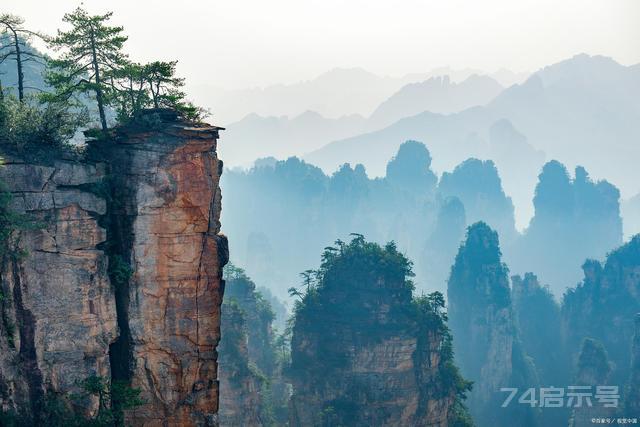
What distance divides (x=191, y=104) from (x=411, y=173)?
363 ft

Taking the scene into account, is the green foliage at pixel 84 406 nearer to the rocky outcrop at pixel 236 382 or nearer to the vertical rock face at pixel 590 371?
the rocky outcrop at pixel 236 382

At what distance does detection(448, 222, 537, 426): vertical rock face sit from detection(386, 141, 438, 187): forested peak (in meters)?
59.7

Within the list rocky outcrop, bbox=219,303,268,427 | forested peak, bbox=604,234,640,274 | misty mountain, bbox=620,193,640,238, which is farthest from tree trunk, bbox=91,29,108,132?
misty mountain, bbox=620,193,640,238

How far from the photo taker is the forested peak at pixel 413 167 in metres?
129

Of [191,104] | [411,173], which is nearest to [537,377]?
[191,104]

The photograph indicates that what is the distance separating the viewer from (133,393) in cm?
1941

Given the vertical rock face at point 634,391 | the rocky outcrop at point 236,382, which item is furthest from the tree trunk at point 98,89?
the vertical rock face at point 634,391

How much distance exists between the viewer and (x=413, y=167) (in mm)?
130625

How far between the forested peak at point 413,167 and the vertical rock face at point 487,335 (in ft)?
196

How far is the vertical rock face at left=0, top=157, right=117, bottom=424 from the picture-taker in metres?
17.7

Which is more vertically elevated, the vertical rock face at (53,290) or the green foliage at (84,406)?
the vertical rock face at (53,290)

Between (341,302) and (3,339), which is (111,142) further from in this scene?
(341,302)

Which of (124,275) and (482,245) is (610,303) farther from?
(124,275)

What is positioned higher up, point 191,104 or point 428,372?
point 191,104
